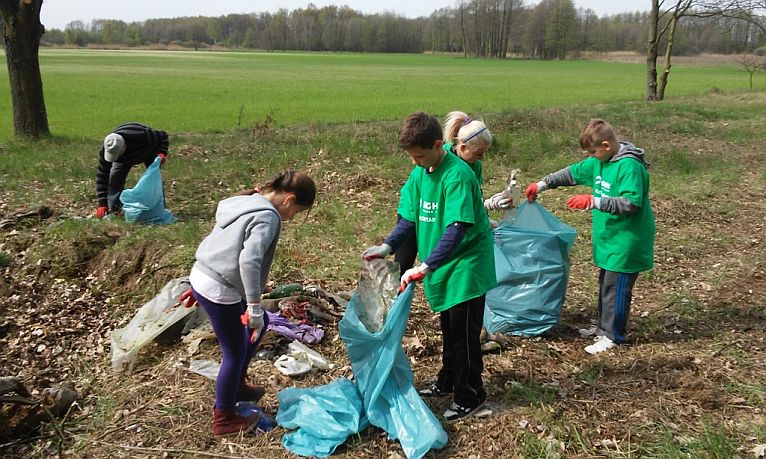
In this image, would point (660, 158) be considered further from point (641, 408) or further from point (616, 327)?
point (641, 408)

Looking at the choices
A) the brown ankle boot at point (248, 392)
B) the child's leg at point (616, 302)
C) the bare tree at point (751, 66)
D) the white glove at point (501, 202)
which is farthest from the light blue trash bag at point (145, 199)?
the bare tree at point (751, 66)

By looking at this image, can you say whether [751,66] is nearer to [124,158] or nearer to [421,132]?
[124,158]

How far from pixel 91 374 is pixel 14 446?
81 centimetres

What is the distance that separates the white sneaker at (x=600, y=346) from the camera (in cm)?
372

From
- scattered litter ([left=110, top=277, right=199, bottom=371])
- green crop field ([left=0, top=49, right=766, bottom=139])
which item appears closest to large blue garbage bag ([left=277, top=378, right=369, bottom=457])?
scattered litter ([left=110, top=277, right=199, bottom=371])

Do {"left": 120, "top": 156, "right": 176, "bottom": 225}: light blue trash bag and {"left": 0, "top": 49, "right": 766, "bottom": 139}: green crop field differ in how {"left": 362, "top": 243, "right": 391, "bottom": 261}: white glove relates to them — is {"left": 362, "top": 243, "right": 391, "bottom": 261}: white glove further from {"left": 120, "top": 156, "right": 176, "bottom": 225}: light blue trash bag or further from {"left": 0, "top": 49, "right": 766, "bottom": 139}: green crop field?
{"left": 0, "top": 49, "right": 766, "bottom": 139}: green crop field

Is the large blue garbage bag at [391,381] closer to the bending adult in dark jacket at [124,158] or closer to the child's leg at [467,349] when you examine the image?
the child's leg at [467,349]

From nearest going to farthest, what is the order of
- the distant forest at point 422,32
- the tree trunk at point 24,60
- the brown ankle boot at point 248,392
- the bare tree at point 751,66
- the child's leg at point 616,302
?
the brown ankle boot at point 248,392 < the child's leg at point 616,302 < the tree trunk at point 24,60 < the bare tree at point 751,66 < the distant forest at point 422,32

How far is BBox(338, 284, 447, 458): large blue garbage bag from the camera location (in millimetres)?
2719

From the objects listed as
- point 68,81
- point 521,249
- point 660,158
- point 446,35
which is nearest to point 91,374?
point 521,249

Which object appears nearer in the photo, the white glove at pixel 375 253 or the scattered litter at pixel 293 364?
the white glove at pixel 375 253

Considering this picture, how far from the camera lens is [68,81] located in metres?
25.7

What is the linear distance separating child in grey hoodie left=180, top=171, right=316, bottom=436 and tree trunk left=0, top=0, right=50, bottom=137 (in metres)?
8.77

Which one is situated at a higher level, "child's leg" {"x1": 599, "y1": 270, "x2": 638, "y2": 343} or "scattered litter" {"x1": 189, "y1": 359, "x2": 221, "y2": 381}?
"child's leg" {"x1": 599, "y1": 270, "x2": 638, "y2": 343}
